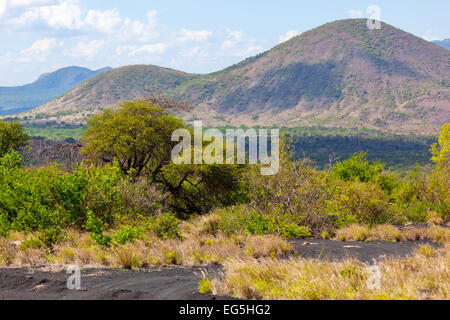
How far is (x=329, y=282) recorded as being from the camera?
266 inches

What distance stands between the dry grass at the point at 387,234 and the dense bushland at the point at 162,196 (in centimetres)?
74

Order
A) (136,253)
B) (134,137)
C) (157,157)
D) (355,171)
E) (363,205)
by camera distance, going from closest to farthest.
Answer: (136,253)
(363,205)
(134,137)
(157,157)
(355,171)

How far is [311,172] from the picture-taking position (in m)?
17.9

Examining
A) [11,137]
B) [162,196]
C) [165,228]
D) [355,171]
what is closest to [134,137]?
[162,196]

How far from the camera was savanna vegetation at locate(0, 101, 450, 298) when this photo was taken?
32.3ft

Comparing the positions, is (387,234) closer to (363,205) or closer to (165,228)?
(363,205)

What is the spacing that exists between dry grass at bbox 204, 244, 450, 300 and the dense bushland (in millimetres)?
5170

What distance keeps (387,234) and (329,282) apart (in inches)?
363

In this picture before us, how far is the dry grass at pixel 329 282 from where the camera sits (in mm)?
6309

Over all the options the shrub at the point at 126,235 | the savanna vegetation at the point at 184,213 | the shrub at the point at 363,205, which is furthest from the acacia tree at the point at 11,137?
the shrub at the point at 363,205

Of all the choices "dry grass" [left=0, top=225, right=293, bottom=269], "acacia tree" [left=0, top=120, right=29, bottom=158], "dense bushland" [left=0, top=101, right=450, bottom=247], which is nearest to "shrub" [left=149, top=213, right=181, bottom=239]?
"dense bushland" [left=0, top=101, right=450, bottom=247]

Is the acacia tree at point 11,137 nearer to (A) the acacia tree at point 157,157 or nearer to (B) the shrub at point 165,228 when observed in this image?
(A) the acacia tree at point 157,157
